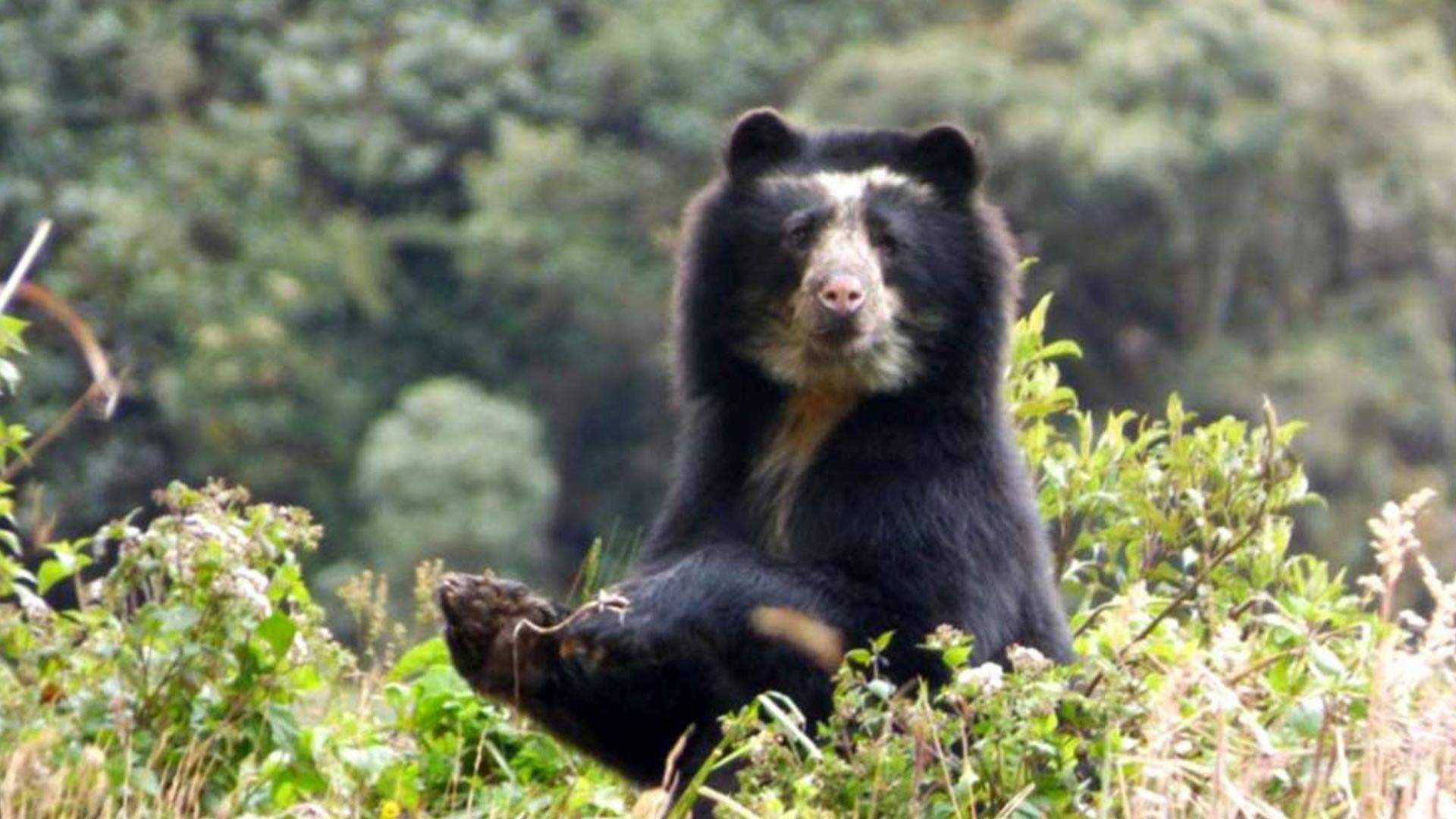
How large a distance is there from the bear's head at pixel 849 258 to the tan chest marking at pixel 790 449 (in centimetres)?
4

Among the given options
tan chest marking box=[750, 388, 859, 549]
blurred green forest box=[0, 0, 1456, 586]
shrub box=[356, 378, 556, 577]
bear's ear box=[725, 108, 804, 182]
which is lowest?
shrub box=[356, 378, 556, 577]

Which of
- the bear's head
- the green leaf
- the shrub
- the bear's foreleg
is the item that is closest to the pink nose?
the bear's head

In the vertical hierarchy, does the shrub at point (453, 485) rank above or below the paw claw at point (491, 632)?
below

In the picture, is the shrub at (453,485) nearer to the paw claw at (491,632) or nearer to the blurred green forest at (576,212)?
the blurred green forest at (576,212)

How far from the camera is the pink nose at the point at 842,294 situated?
8078 millimetres

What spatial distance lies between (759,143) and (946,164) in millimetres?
476

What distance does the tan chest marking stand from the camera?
794 centimetres

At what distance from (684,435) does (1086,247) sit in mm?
33579

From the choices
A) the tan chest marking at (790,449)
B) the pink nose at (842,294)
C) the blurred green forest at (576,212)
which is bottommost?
the blurred green forest at (576,212)

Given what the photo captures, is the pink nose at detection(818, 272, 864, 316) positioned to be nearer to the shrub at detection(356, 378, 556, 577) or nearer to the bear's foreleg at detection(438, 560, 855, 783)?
the bear's foreleg at detection(438, 560, 855, 783)

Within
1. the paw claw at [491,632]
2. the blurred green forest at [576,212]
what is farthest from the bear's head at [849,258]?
the blurred green forest at [576,212]

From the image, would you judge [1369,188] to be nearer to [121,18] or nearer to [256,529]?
[121,18]

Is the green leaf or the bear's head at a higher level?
the bear's head

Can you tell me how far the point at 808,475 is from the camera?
7.86 metres
